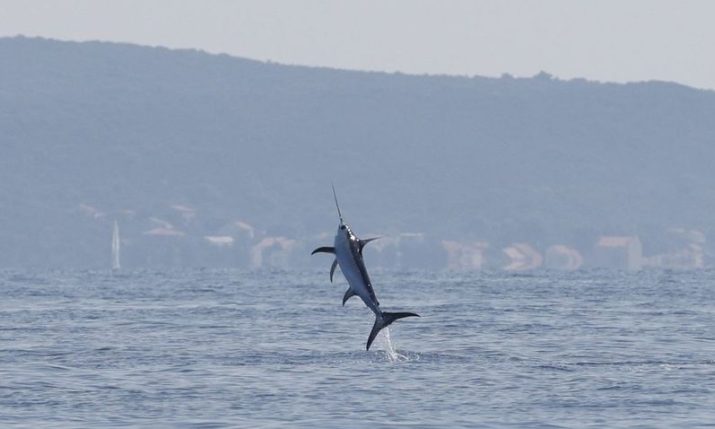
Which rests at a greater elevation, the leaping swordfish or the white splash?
the leaping swordfish

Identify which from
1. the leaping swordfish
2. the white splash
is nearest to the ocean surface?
the white splash

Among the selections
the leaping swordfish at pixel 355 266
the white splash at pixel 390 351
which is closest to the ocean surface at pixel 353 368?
the white splash at pixel 390 351

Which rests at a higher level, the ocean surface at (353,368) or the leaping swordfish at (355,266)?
the leaping swordfish at (355,266)

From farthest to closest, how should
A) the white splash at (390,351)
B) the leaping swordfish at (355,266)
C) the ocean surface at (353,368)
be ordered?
1. the white splash at (390,351)
2. the leaping swordfish at (355,266)
3. the ocean surface at (353,368)

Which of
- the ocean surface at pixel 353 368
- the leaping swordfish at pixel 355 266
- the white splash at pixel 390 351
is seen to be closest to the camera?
the ocean surface at pixel 353 368

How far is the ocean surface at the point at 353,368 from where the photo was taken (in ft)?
97.2

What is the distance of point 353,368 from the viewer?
3722 cm

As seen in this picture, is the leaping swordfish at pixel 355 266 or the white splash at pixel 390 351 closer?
the leaping swordfish at pixel 355 266

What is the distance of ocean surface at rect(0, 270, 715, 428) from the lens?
1167 inches

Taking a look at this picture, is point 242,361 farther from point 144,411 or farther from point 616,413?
point 616,413

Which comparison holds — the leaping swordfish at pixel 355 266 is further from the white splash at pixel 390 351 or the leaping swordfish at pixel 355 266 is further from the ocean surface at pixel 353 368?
the white splash at pixel 390 351

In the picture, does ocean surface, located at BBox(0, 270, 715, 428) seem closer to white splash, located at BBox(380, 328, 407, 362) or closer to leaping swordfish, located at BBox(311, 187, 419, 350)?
white splash, located at BBox(380, 328, 407, 362)

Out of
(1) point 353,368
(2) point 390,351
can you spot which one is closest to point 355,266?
(1) point 353,368

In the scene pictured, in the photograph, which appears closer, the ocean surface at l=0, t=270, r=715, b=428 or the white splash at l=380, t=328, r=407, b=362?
the ocean surface at l=0, t=270, r=715, b=428
